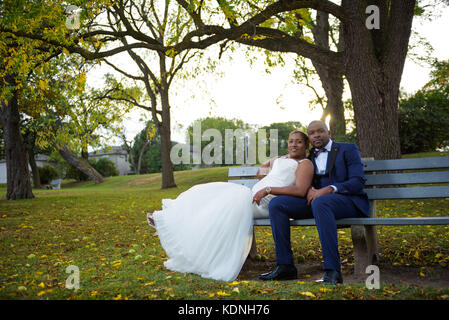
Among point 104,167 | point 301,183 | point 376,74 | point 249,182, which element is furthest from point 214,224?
point 104,167

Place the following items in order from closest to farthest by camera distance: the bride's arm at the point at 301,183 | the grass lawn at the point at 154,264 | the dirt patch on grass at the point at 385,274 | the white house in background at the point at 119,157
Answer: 1. the grass lawn at the point at 154,264
2. the dirt patch on grass at the point at 385,274
3. the bride's arm at the point at 301,183
4. the white house in background at the point at 119,157

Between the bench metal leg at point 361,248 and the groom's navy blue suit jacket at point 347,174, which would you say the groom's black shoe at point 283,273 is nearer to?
the bench metal leg at point 361,248

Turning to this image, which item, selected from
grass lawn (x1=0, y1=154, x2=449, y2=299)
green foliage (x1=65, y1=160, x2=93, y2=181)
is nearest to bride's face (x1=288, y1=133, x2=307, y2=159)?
grass lawn (x1=0, y1=154, x2=449, y2=299)

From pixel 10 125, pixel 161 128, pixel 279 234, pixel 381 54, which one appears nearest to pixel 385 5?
pixel 381 54

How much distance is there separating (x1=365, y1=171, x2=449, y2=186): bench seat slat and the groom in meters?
0.29

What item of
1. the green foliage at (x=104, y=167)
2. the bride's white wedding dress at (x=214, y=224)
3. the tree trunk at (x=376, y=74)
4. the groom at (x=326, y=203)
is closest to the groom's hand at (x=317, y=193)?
the groom at (x=326, y=203)

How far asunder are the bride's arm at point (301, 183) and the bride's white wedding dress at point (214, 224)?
0.42 feet

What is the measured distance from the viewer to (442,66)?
76.1 ft

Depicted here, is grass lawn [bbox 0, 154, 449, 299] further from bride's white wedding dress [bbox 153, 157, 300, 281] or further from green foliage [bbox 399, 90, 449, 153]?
green foliage [bbox 399, 90, 449, 153]

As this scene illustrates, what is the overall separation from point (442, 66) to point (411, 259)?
21.7 m

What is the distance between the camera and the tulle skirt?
180 inches

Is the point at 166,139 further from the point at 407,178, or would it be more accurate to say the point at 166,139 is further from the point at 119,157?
the point at 119,157

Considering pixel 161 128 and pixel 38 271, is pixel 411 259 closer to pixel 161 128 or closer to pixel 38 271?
pixel 38 271

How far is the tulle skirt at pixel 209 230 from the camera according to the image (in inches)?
180
